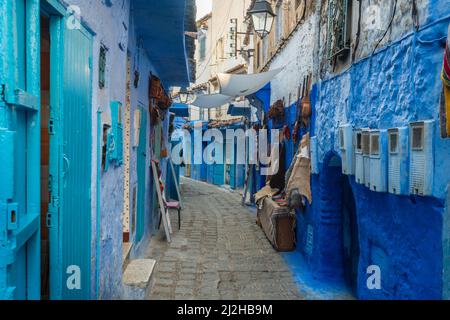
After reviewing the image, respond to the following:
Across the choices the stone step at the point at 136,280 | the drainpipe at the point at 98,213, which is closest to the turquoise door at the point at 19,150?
the drainpipe at the point at 98,213

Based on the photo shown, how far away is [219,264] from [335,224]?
83.3 inches

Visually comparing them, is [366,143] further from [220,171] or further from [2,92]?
[220,171]

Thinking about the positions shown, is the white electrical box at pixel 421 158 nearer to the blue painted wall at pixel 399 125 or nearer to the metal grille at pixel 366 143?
the blue painted wall at pixel 399 125

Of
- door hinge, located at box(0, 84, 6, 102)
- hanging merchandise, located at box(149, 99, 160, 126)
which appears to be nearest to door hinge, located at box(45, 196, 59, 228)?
door hinge, located at box(0, 84, 6, 102)

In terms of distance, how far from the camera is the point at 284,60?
399 inches

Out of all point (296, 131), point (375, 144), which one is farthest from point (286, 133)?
point (375, 144)

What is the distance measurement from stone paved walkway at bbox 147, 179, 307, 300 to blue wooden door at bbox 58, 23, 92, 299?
9.17 feet

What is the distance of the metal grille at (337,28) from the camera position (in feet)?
17.8

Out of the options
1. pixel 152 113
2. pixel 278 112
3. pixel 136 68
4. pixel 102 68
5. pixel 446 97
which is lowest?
pixel 446 97

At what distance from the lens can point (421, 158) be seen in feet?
10.5

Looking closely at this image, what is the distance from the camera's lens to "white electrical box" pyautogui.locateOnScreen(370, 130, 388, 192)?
3850 mm
